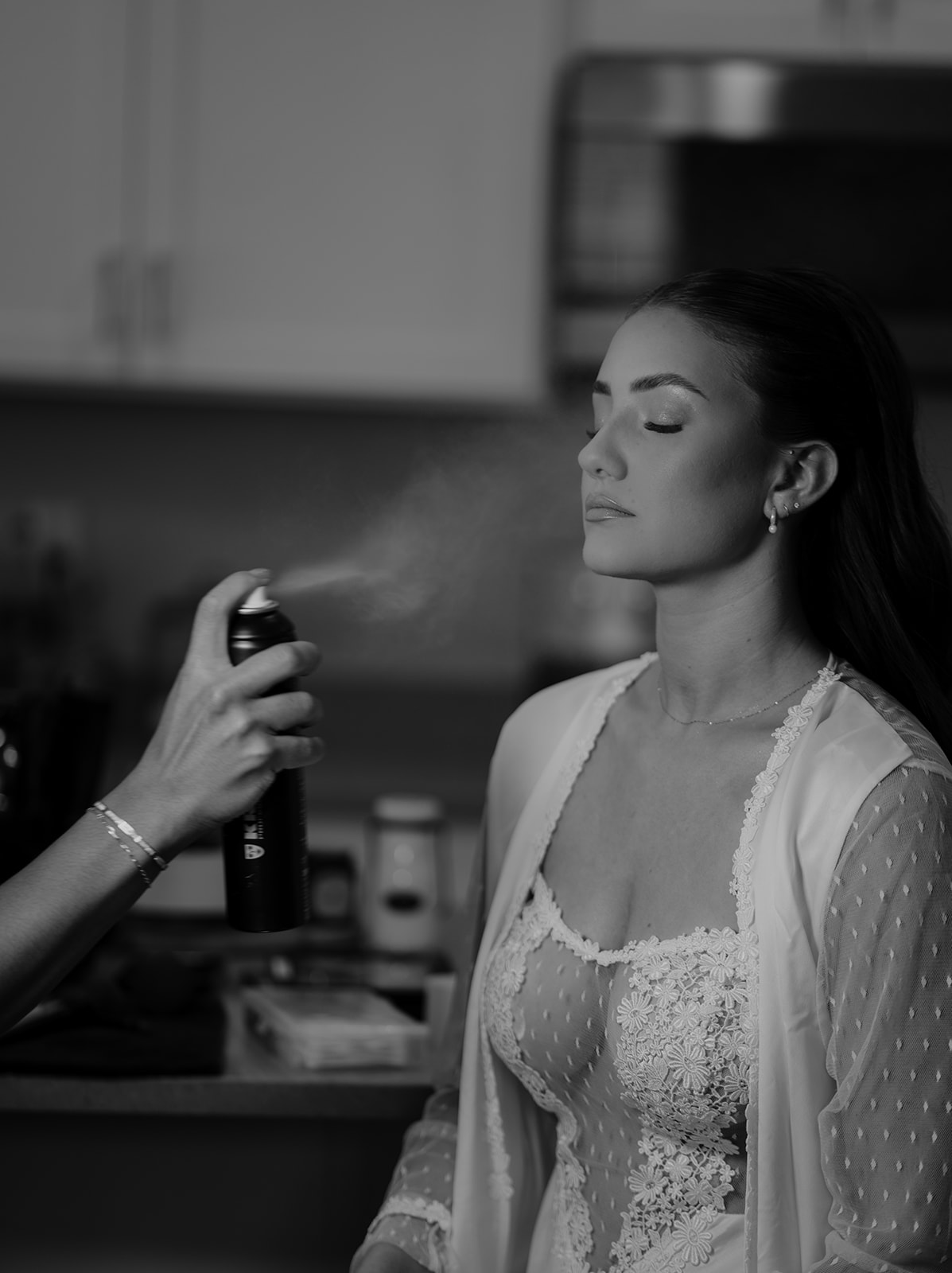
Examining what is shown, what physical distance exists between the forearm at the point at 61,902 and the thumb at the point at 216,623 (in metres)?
0.12

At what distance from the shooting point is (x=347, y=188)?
97.6 inches

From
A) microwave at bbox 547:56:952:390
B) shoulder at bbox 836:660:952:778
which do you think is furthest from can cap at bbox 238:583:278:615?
microwave at bbox 547:56:952:390

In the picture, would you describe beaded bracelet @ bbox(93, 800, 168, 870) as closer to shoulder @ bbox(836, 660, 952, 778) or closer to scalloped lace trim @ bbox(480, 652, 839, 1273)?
scalloped lace trim @ bbox(480, 652, 839, 1273)

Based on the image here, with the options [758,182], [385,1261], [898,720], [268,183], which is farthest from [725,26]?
[385,1261]

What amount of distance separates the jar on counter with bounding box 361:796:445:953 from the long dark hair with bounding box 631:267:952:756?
3.24 ft

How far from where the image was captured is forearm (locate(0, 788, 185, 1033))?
1039mm

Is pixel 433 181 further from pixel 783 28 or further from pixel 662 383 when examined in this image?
pixel 662 383

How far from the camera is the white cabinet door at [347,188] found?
2445mm

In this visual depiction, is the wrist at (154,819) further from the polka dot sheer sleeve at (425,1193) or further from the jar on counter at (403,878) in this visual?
the jar on counter at (403,878)

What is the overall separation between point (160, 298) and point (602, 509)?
1433 mm

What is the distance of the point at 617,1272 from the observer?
122cm

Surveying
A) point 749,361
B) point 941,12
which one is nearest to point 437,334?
point 941,12

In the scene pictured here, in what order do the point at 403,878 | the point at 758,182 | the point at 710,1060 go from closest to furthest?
the point at 710,1060
the point at 403,878
the point at 758,182

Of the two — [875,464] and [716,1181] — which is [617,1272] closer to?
[716,1181]
